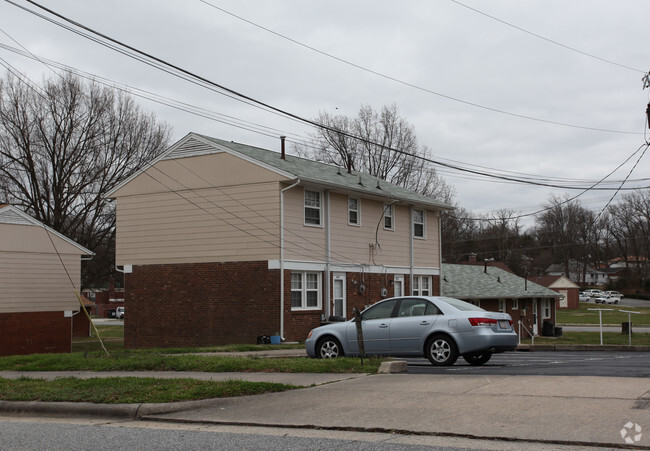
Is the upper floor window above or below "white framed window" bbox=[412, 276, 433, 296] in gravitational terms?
above

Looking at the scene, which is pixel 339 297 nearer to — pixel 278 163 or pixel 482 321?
pixel 278 163

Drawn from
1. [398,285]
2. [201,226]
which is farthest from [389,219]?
[201,226]

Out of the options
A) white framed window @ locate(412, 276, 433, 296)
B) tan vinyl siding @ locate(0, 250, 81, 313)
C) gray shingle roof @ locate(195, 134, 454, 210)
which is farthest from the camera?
white framed window @ locate(412, 276, 433, 296)

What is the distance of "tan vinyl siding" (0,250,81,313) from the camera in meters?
31.3

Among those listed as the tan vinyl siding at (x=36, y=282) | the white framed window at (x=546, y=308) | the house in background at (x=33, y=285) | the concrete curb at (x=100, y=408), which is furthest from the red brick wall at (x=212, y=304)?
the white framed window at (x=546, y=308)

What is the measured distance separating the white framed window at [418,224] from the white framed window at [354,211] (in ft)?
15.2

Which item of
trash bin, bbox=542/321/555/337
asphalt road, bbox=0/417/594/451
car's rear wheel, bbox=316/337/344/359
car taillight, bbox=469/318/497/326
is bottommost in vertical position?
trash bin, bbox=542/321/555/337

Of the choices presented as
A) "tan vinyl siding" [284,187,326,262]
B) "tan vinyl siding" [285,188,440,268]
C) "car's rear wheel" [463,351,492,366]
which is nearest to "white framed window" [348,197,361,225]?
"tan vinyl siding" [285,188,440,268]

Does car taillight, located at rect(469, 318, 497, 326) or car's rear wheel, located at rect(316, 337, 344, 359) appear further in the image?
car's rear wheel, located at rect(316, 337, 344, 359)

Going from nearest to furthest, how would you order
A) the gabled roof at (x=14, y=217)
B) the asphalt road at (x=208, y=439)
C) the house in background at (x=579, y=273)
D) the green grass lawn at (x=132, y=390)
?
the asphalt road at (x=208, y=439), the green grass lawn at (x=132, y=390), the gabled roof at (x=14, y=217), the house in background at (x=579, y=273)

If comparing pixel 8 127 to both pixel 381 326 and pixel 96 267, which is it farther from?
pixel 381 326

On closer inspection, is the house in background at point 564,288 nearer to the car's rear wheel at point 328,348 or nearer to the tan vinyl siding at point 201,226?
the tan vinyl siding at point 201,226

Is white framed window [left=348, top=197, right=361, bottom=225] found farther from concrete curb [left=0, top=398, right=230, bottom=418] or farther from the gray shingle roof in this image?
concrete curb [left=0, top=398, right=230, bottom=418]

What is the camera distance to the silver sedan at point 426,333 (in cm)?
1431
